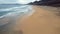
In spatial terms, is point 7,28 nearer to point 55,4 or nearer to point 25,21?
point 25,21

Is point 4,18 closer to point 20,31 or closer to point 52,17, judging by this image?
point 20,31

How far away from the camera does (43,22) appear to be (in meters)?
0.95

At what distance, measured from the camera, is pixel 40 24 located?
92 cm

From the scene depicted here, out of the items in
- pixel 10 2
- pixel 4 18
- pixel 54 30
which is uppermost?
pixel 10 2

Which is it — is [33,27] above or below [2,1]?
below

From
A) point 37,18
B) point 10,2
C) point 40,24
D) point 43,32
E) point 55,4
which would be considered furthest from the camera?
point 10,2

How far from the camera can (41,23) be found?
36.9 inches

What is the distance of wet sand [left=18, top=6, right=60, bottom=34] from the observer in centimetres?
82

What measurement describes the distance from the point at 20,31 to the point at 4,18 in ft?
0.90

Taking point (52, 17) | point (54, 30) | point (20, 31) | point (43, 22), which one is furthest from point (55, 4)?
point (20, 31)

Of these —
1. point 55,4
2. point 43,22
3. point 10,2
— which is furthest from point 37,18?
point 10,2

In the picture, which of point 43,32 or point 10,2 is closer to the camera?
point 43,32

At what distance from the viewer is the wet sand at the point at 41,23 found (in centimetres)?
82

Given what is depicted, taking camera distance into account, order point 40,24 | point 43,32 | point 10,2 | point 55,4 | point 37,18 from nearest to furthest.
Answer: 1. point 43,32
2. point 40,24
3. point 37,18
4. point 55,4
5. point 10,2
